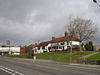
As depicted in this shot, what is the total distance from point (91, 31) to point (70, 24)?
8.56m

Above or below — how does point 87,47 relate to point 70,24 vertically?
below

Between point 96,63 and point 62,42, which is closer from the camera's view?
point 96,63

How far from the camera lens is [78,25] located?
88.2 meters

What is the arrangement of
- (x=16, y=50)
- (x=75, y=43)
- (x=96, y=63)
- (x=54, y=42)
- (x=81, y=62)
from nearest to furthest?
1. (x=96, y=63)
2. (x=81, y=62)
3. (x=75, y=43)
4. (x=54, y=42)
5. (x=16, y=50)

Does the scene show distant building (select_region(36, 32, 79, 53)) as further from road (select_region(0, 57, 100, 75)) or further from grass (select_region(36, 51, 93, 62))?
road (select_region(0, 57, 100, 75))

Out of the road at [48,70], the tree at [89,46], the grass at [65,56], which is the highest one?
the tree at [89,46]

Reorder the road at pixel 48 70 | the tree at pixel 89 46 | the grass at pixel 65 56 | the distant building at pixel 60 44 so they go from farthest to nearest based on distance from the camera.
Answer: the distant building at pixel 60 44 < the tree at pixel 89 46 < the grass at pixel 65 56 < the road at pixel 48 70

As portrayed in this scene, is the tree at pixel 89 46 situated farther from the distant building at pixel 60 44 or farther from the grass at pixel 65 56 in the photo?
the grass at pixel 65 56

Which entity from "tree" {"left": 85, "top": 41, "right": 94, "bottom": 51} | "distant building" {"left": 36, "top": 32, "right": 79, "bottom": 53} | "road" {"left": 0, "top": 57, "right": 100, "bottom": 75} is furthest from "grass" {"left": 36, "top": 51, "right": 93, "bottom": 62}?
"distant building" {"left": 36, "top": 32, "right": 79, "bottom": 53}

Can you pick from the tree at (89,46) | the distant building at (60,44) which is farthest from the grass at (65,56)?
the distant building at (60,44)

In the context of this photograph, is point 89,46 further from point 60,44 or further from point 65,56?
point 65,56

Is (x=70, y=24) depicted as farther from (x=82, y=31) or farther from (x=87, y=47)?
(x=87, y=47)

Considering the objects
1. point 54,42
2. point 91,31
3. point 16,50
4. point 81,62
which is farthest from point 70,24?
point 16,50

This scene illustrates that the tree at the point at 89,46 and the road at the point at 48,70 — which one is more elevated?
the tree at the point at 89,46
